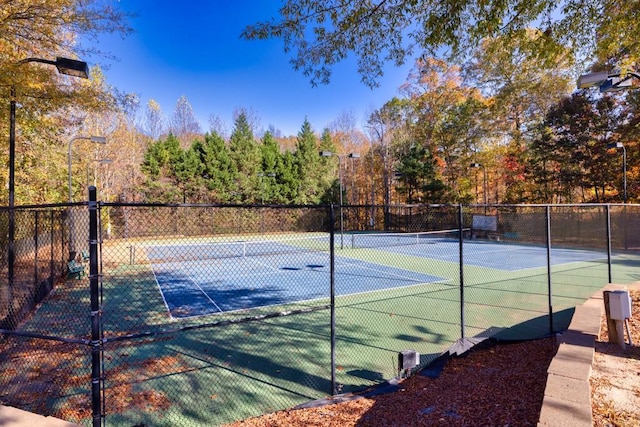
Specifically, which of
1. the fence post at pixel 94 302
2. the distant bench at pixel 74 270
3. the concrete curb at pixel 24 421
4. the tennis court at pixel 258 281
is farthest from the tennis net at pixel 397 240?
the concrete curb at pixel 24 421

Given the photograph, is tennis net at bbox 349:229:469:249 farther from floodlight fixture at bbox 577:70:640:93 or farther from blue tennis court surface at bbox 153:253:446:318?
floodlight fixture at bbox 577:70:640:93

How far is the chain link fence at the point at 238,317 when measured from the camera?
4395mm

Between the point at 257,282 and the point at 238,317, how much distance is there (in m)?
4.66

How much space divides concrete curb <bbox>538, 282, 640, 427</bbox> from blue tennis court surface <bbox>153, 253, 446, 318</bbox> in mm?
6558

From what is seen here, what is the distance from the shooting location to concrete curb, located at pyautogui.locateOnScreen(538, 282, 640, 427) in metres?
2.64

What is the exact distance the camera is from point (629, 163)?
25188 mm

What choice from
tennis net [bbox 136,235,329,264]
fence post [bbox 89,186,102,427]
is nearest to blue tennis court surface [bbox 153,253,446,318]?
tennis net [bbox 136,235,329,264]

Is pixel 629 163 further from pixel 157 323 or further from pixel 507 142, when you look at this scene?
pixel 157 323

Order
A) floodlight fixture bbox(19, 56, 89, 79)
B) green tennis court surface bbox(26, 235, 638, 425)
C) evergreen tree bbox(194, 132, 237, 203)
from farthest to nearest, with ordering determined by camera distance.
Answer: evergreen tree bbox(194, 132, 237, 203), floodlight fixture bbox(19, 56, 89, 79), green tennis court surface bbox(26, 235, 638, 425)

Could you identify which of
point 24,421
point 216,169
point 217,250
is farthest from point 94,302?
point 216,169

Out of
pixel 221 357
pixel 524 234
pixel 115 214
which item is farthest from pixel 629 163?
pixel 115 214

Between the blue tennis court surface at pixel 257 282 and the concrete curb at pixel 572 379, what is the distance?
6.56 meters

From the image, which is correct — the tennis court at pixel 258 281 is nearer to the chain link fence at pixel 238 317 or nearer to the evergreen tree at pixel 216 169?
the chain link fence at pixel 238 317

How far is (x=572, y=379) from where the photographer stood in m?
3.31
